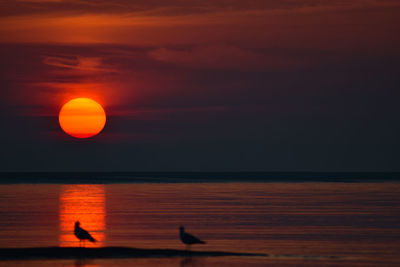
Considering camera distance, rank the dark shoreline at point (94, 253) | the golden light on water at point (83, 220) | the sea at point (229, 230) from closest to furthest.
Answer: the sea at point (229, 230)
the dark shoreline at point (94, 253)
the golden light on water at point (83, 220)

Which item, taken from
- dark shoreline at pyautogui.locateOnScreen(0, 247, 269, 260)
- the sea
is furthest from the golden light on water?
dark shoreline at pyautogui.locateOnScreen(0, 247, 269, 260)

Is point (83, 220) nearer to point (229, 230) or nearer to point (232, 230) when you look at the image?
point (229, 230)

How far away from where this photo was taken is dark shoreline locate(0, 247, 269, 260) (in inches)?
997

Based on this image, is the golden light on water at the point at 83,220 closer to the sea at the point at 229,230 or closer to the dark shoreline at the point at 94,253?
the sea at the point at 229,230

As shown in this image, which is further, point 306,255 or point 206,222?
point 206,222

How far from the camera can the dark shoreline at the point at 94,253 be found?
83.0ft

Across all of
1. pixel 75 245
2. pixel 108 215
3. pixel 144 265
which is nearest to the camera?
pixel 144 265

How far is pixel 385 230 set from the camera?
32750mm

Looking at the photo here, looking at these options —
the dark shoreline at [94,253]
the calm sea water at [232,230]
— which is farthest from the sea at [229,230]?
the dark shoreline at [94,253]

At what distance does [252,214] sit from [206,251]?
1431 cm

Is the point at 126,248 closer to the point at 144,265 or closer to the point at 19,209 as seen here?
the point at 144,265

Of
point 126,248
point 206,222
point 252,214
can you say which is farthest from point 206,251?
point 252,214

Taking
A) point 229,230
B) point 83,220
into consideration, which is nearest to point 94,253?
point 229,230

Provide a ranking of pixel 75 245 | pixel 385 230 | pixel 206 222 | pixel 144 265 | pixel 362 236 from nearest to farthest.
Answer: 1. pixel 144 265
2. pixel 75 245
3. pixel 362 236
4. pixel 385 230
5. pixel 206 222
